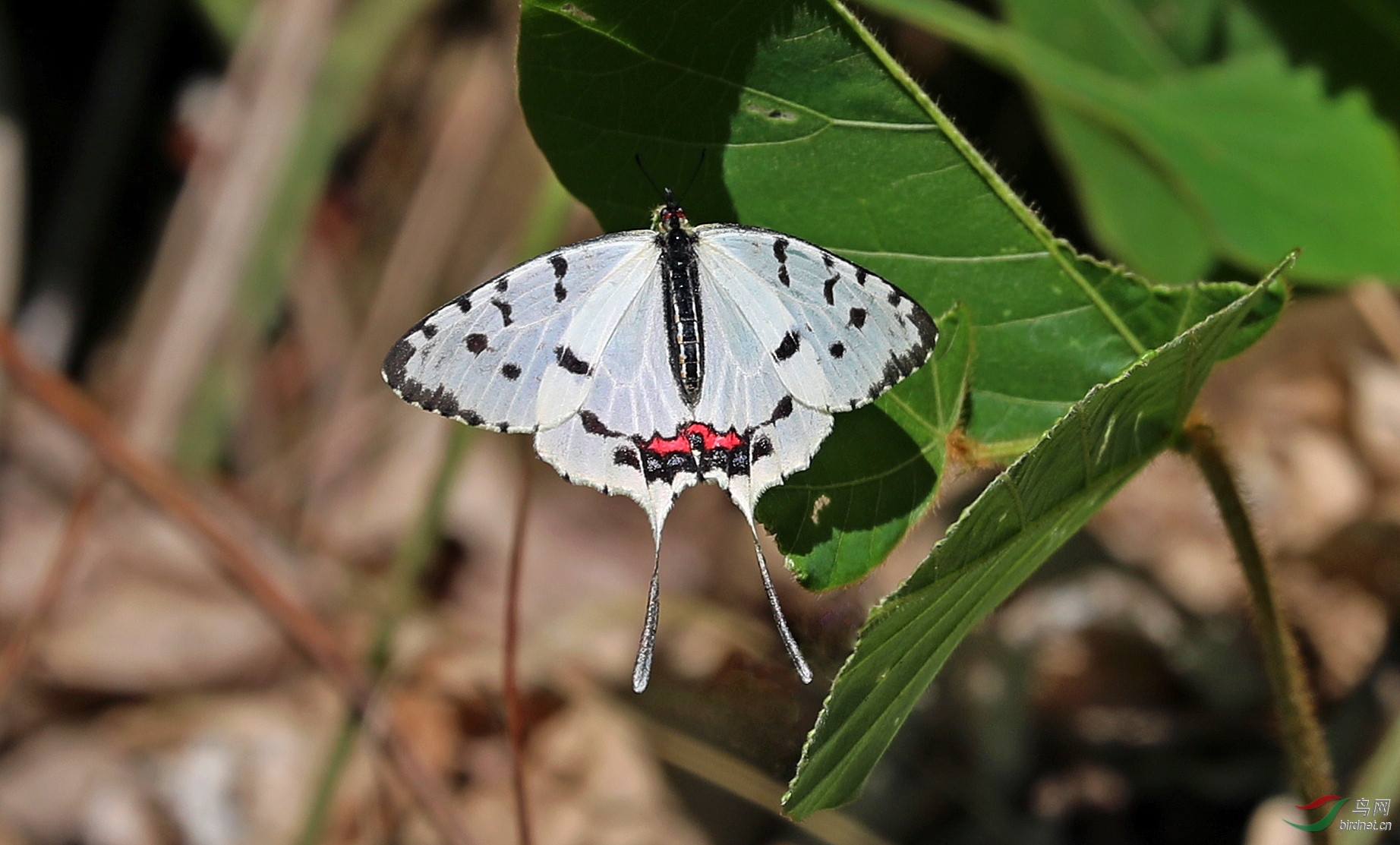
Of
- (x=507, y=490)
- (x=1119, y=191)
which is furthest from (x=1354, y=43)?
(x=507, y=490)

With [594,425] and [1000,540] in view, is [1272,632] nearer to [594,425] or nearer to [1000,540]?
[1000,540]

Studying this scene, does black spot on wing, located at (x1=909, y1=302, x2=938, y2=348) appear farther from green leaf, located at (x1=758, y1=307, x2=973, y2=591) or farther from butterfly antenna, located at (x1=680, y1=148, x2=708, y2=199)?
butterfly antenna, located at (x1=680, y1=148, x2=708, y2=199)

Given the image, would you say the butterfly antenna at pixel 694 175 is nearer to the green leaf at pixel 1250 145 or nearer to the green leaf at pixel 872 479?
the green leaf at pixel 872 479

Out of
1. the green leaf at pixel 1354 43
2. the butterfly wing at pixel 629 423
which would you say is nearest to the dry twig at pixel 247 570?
the butterfly wing at pixel 629 423

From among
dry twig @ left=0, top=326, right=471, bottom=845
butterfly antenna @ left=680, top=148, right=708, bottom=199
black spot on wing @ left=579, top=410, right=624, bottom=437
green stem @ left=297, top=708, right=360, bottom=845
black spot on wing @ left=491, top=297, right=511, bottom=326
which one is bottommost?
green stem @ left=297, top=708, right=360, bottom=845

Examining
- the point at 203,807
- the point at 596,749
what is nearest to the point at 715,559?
the point at 596,749

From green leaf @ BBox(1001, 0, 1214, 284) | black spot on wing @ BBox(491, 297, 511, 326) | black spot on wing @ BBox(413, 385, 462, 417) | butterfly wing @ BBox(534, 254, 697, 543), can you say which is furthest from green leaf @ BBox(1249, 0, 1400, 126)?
black spot on wing @ BBox(413, 385, 462, 417)
